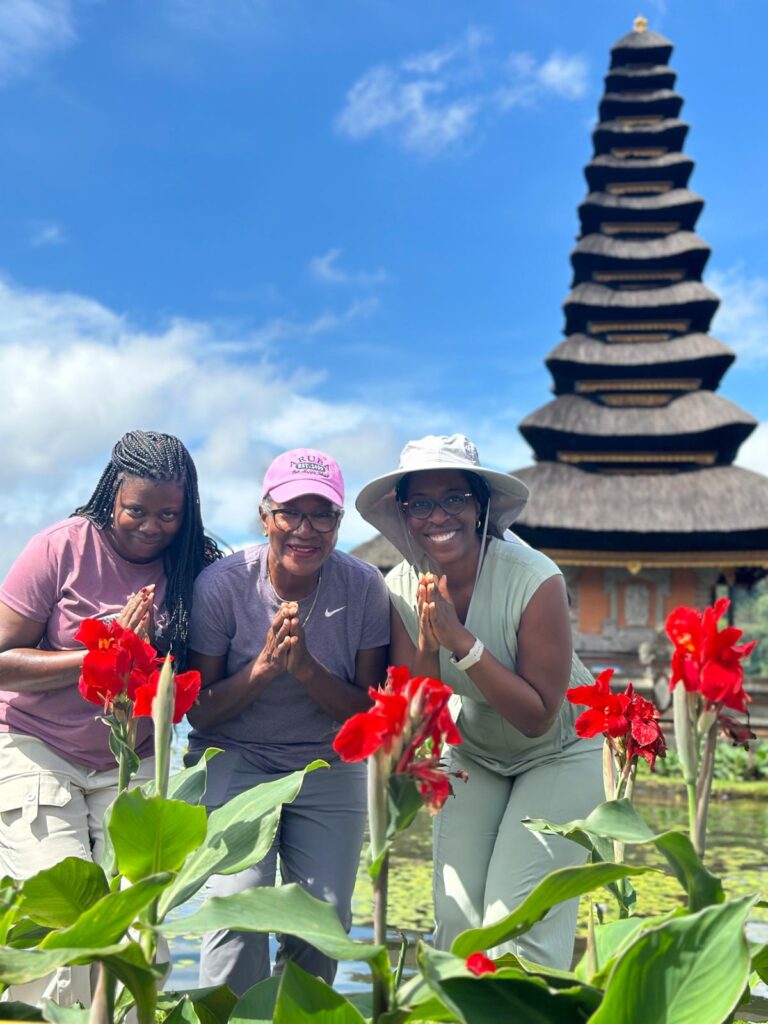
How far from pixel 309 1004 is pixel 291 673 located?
4.61 ft

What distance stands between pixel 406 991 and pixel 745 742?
1.98 feet

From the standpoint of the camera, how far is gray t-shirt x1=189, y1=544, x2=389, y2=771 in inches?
112

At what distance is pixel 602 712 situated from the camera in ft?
6.14

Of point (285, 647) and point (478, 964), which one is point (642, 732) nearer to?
point (478, 964)

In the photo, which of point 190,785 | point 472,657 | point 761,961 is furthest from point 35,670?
point 761,961

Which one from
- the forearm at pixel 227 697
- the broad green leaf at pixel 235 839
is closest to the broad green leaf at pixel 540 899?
the broad green leaf at pixel 235 839

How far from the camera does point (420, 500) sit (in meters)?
2.75

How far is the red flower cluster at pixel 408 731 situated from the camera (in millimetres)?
1248

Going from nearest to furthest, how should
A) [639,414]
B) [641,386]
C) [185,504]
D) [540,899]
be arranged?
[540,899] → [185,504] → [639,414] → [641,386]

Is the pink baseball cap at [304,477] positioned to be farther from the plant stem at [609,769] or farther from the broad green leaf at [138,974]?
the broad green leaf at [138,974]

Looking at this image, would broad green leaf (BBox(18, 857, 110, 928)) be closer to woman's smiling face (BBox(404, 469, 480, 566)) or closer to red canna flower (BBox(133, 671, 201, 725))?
red canna flower (BBox(133, 671, 201, 725))

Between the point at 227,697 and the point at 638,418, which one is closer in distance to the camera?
the point at 227,697

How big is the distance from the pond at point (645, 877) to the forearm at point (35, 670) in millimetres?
981

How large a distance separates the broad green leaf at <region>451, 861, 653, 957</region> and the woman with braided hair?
1551 mm
